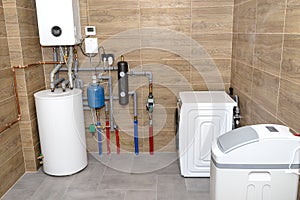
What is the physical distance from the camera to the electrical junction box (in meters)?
2.50

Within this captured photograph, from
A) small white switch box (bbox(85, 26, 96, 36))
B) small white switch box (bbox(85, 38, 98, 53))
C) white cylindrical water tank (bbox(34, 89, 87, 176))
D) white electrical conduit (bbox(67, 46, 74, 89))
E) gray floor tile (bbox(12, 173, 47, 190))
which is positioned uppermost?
small white switch box (bbox(85, 26, 96, 36))

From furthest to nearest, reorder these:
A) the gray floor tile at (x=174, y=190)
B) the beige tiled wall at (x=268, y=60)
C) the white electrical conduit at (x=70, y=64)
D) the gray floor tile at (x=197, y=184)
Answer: the white electrical conduit at (x=70, y=64) < the gray floor tile at (x=197, y=184) < the gray floor tile at (x=174, y=190) < the beige tiled wall at (x=268, y=60)

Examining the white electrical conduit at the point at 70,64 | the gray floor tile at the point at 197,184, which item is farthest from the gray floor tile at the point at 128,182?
the white electrical conduit at the point at 70,64

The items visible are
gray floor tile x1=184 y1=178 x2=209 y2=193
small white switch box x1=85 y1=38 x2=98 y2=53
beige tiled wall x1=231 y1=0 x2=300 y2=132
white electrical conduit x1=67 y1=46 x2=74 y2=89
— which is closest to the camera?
beige tiled wall x1=231 y1=0 x2=300 y2=132

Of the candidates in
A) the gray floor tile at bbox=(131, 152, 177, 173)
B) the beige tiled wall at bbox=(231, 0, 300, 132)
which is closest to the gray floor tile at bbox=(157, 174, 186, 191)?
the gray floor tile at bbox=(131, 152, 177, 173)

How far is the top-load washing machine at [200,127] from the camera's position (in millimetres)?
2428

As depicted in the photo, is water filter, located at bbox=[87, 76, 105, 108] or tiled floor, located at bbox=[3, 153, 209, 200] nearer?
tiled floor, located at bbox=[3, 153, 209, 200]

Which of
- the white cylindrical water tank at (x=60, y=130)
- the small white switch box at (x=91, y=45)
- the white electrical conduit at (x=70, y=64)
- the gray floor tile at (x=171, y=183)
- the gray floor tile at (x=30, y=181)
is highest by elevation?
the small white switch box at (x=91, y=45)

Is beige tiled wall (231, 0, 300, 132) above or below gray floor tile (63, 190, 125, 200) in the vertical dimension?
above

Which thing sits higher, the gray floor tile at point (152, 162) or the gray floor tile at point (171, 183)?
the gray floor tile at point (152, 162)

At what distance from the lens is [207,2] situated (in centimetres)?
279

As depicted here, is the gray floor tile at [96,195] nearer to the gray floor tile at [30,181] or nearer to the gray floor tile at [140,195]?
the gray floor tile at [140,195]

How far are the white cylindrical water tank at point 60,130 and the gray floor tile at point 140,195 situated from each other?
2.16ft

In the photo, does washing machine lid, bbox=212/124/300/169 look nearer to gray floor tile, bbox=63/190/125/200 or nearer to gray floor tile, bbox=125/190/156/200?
gray floor tile, bbox=125/190/156/200
